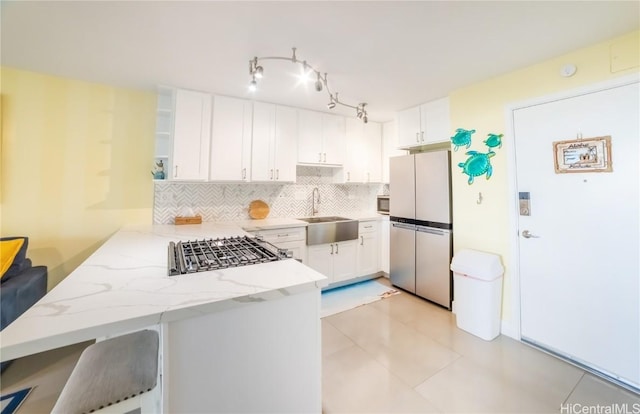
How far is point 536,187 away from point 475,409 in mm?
1804

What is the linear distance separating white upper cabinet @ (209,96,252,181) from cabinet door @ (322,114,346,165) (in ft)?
3.40

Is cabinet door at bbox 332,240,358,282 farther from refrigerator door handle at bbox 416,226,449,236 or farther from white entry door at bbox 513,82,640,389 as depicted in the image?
white entry door at bbox 513,82,640,389

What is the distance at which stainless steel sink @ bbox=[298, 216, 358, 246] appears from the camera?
3.20 metres

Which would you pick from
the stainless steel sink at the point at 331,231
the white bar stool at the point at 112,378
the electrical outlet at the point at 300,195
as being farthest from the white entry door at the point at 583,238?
the white bar stool at the point at 112,378

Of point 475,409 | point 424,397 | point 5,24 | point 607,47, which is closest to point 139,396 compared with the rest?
point 424,397

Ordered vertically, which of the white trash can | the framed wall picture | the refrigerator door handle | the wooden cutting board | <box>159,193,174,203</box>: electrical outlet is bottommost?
the white trash can

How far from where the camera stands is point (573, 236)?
6.70 feet

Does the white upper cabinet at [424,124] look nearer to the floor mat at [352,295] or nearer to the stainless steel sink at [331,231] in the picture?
the stainless steel sink at [331,231]

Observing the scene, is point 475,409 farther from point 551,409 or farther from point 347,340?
point 347,340

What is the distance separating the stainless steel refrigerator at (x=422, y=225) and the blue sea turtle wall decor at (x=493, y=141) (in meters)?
0.40

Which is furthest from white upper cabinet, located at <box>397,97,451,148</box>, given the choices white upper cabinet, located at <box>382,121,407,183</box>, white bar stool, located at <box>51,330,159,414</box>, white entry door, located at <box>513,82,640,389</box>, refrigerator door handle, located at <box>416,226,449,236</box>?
white bar stool, located at <box>51,330,159,414</box>

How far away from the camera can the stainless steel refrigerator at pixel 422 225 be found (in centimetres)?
288

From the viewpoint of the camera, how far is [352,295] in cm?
331

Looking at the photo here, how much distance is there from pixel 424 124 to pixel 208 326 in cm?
318
